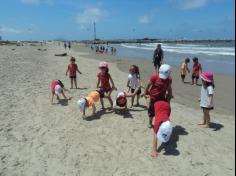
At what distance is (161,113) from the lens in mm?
6094

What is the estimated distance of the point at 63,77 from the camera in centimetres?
1520

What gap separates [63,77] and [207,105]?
A: 9.20 meters

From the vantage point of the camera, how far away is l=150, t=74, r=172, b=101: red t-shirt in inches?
256

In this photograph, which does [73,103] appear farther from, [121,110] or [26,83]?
[26,83]

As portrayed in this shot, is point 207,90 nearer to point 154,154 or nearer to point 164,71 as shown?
point 164,71

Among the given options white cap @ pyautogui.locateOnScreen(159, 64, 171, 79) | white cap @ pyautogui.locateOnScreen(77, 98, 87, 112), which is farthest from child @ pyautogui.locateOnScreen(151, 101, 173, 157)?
white cap @ pyautogui.locateOnScreen(77, 98, 87, 112)

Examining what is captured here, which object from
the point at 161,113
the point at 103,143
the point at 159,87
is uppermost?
the point at 159,87

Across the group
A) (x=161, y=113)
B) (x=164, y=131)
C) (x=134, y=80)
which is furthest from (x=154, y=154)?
(x=134, y=80)

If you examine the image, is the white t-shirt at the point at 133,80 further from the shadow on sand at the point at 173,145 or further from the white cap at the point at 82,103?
the shadow on sand at the point at 173,145

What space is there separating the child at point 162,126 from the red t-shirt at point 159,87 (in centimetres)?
37

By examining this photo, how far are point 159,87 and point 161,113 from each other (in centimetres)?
64

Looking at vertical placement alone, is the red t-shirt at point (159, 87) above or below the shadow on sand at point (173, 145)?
above

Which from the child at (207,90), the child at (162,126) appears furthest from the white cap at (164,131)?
the child at (207,90)

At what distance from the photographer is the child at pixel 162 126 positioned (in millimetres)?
5832
